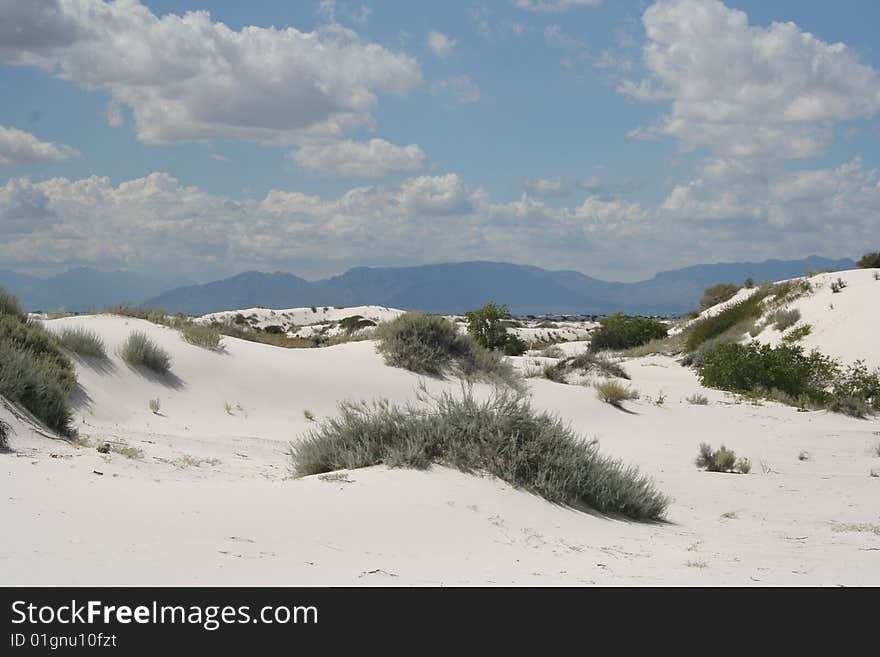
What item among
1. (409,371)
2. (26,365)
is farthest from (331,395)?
(26,365)

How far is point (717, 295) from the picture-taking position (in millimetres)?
40719

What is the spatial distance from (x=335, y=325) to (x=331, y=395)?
34255mm

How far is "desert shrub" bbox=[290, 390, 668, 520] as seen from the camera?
23.2 ft

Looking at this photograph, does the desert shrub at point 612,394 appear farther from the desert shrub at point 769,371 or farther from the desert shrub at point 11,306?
the desert shrub at point 11,306

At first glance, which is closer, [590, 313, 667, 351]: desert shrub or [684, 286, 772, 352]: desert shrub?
[684, 286, 772, 352]: desert shrub

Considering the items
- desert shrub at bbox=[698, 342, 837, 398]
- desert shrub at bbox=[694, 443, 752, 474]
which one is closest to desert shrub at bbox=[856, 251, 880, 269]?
desert shrub at bbox=[698, 342, 837, 398]

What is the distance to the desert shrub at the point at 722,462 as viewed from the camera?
37.8ft

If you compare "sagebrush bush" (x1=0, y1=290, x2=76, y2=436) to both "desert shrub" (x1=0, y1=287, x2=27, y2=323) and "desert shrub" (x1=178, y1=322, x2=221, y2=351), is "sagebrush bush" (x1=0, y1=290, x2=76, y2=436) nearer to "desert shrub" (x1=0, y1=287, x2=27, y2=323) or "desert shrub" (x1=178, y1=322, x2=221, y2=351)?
"desert shrub" (x1=0, y1=287, x2=27, y2=323)

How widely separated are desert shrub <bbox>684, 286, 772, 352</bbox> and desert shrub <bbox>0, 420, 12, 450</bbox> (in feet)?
85.4

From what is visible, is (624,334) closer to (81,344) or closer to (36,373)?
(81,344)

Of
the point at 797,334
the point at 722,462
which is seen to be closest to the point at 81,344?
the point at 722,462
